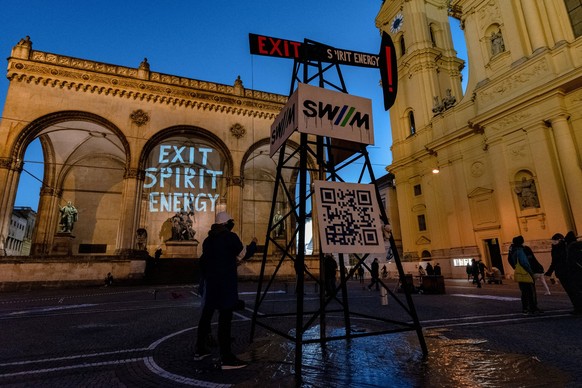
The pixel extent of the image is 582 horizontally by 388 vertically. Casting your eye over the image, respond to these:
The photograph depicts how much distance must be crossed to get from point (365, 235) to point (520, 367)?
1790mm

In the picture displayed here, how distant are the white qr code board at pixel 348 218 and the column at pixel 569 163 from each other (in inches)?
673

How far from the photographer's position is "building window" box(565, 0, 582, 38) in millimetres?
16516

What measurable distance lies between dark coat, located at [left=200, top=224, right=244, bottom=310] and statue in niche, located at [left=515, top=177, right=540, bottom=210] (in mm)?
19534

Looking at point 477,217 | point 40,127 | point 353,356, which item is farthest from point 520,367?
point 40,127

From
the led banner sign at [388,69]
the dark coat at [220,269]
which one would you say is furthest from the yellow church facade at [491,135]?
the dark coat at [220,269]

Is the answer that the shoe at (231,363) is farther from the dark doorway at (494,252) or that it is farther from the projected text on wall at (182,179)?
the projected text on wall at (182,179)

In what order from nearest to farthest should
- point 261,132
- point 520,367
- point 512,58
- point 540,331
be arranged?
point 520,367 → point 540,331 → point 512,58 → point 261,132

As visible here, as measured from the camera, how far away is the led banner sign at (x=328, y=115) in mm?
3432

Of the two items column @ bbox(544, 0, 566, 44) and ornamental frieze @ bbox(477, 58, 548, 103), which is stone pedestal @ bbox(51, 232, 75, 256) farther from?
column @ bbox(544, 0, 566, 44)

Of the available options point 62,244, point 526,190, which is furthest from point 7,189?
point 526,190

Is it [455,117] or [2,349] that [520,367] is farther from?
[455,117]

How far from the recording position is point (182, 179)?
28.3m

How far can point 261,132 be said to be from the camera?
25000 millimetres

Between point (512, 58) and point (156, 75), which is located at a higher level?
point (156, 75)
